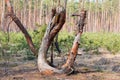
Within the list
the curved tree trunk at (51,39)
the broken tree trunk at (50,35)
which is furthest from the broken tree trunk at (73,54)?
the broken tree trunk at (50,35)

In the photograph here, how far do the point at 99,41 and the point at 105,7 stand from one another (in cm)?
3697

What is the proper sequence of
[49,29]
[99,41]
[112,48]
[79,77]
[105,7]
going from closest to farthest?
[79,77] < [49,29] < [112,48] < [99,41] < [105,7]

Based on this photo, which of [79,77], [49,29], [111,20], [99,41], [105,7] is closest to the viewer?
[79,77]

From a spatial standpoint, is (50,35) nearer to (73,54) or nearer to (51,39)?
(51,39)

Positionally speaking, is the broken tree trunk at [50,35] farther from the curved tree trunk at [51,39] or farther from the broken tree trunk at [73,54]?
the broken tree trunk at [73,54]

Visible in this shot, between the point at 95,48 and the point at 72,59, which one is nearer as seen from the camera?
the point at 72,59

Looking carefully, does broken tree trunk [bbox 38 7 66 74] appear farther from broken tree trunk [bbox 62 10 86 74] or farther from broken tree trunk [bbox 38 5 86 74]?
broken tree trunk [bbox 62 10 86 74]

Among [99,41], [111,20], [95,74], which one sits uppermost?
[95,74]

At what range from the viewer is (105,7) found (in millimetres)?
54344

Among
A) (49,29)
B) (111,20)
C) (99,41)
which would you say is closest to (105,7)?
(111,20)

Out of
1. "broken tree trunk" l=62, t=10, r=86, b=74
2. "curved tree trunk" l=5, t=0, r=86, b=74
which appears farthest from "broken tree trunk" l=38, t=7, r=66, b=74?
"broken tree trunk" l=62, t=10, r=86, b=74

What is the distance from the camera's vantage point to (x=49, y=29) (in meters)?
8.08

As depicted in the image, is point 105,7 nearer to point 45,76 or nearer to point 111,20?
point 111,20

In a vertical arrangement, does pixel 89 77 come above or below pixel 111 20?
above
